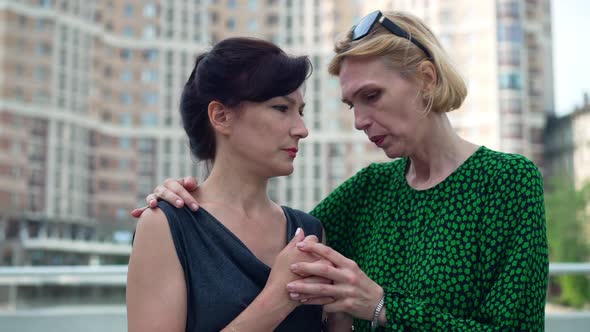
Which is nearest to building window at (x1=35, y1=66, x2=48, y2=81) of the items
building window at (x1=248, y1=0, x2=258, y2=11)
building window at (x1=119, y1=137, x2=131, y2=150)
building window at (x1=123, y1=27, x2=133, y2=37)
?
building window at (x1=119, y1=137, x2=131, y2=150)

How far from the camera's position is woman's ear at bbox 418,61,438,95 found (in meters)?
Result: 2.20

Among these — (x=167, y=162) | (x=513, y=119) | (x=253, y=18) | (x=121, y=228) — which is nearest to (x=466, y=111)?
(x=513, y=119)

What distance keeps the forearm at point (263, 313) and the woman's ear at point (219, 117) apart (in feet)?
1.65

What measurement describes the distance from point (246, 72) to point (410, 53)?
1.61ft

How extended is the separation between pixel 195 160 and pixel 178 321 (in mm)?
631

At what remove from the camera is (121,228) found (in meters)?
54.1

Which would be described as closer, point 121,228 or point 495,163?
point 495,163

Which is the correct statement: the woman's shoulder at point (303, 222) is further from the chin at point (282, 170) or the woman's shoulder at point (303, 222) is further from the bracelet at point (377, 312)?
the bracelet at point (377, 312)

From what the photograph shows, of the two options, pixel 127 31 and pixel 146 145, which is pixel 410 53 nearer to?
pixel 146 145

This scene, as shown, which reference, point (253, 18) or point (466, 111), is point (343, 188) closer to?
point (466, 111)

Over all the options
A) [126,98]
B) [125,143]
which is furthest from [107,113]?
[125,143]

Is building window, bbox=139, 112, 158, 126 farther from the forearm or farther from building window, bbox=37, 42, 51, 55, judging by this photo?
the forearm

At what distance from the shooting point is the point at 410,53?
7.16 feet

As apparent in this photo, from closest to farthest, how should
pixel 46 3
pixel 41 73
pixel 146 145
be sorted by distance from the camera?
pixel 41 73
pixel 46 3
pixel 146 145
